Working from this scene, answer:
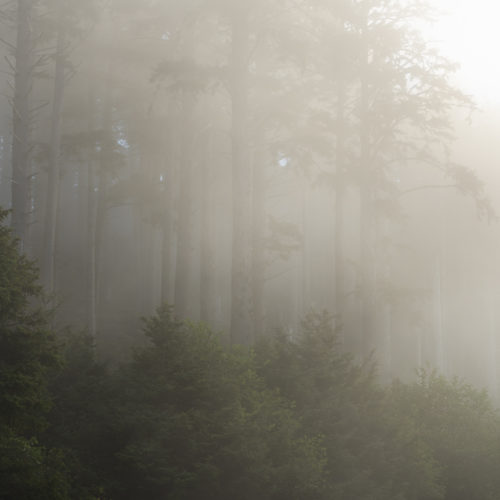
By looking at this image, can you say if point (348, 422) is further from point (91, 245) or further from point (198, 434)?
point (91, 245)

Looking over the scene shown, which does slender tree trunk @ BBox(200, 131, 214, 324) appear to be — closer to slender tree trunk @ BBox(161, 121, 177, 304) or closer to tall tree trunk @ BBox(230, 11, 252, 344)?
slender tree trunk @ BBox(161, 121, 177, 304)

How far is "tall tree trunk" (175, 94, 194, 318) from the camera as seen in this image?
17609mm

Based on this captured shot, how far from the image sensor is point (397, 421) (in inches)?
355

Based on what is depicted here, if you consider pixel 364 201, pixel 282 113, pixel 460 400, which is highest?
pixel 282 113

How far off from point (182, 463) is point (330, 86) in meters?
12.7

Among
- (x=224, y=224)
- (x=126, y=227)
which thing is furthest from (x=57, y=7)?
(x=126, y=227)

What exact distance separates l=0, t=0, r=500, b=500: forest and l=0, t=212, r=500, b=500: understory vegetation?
29 millimetres

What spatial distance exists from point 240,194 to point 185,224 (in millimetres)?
4368

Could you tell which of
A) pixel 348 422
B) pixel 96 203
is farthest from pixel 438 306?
pixel 348 422

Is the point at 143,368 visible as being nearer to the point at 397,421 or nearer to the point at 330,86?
the point at 397,421

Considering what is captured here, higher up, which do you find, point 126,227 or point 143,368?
point 126,227

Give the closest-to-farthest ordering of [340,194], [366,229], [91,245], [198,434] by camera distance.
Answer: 1. [198,434]
2. [366,229]
3. [340,194]
4. [91,245]

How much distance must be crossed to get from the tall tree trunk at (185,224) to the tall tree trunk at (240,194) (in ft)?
13.4

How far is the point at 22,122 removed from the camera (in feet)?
45.6
